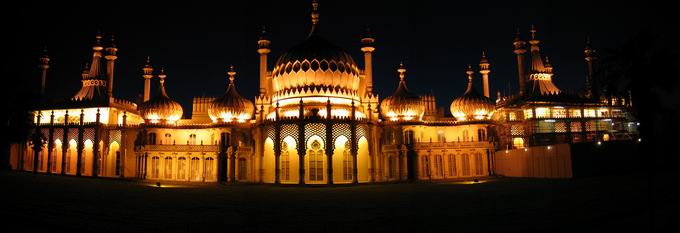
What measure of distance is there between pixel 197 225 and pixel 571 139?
1800 inches

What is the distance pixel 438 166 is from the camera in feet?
159

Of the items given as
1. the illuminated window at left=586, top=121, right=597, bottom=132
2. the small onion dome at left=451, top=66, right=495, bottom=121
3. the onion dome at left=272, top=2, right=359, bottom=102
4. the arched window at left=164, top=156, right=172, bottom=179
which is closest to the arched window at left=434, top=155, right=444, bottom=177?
the small onion dome at left=451, top=66, right=495, bottom=121

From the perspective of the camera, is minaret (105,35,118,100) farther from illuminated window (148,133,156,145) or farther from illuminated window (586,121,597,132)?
illuminated window (586,121,597,132)

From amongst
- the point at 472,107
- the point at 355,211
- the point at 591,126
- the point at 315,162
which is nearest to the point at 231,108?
the point at 315,162

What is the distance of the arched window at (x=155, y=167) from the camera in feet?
160

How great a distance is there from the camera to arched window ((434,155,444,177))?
158 ft

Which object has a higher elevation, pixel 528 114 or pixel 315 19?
pixel 315 19

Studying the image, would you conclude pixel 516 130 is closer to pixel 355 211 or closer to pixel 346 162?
pixel 346 162

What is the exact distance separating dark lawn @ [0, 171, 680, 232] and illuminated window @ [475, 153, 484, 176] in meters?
20.2

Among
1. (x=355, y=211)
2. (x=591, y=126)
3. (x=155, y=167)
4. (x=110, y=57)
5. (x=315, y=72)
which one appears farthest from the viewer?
(x=110, y=57)

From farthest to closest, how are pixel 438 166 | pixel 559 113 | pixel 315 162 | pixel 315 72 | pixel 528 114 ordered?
pixel 559 113, pixel 528 114, pixel 438 166, pixel 315 72, pixel 315 162

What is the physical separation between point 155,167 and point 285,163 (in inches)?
522

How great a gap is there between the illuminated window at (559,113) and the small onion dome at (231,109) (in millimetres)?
31565

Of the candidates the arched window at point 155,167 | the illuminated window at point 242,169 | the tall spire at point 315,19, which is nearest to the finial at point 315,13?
the tall spire at point 315,19
